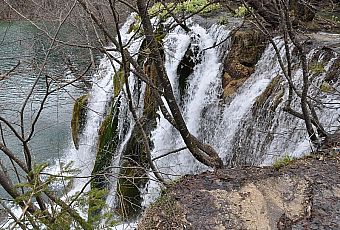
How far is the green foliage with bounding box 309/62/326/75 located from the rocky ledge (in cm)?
211

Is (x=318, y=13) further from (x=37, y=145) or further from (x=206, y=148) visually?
(x=37, y=145)

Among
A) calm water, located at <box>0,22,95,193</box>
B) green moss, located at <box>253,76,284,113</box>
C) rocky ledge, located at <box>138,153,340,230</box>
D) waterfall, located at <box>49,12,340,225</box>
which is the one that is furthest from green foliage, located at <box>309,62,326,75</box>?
calm water, located at <box>0,22,95,193</box>

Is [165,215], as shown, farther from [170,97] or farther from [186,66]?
[186,66]

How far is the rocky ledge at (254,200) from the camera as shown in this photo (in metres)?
2.85

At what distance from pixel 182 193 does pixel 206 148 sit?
129 cm

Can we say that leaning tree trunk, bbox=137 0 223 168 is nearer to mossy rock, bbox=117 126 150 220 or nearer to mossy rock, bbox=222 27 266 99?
mossy rock, bbox=222 27 266 99

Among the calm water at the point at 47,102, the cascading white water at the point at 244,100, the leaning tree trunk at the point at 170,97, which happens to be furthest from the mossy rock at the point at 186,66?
the calm water at the point at 47,102

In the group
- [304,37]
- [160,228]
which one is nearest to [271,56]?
[304,37]

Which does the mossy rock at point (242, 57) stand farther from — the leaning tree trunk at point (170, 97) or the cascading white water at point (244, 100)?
the leaning tree trunk at point (170, 97)

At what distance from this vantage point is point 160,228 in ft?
9.37

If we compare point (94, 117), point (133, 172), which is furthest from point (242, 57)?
point (94, 117)

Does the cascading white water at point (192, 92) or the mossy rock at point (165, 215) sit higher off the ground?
the cascading white water at point (192, 92)

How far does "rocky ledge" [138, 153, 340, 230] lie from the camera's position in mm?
2852

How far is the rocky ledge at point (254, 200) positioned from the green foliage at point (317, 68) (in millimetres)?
2108
